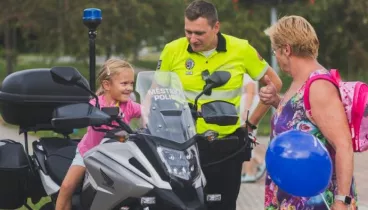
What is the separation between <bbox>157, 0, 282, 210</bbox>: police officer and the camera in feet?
19.5

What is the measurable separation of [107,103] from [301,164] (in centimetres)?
168

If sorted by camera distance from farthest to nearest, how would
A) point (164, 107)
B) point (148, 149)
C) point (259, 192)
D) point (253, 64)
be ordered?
1. point (259, 192)
2. point (253, 64)
3. point (164, 107)
4. point (148, 149)

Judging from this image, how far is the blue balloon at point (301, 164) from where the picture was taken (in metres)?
4.39

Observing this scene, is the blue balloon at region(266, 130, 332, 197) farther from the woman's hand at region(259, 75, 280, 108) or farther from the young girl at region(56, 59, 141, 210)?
the young girl at region(56, 59, 141, 210)

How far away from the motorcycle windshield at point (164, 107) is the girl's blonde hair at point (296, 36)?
2.10 ft

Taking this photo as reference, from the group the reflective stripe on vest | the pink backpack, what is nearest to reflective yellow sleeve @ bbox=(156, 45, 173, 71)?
the reflective stripe on vest

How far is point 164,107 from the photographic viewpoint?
5.02 metres

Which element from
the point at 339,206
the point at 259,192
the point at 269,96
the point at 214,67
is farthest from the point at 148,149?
the point at 259,192

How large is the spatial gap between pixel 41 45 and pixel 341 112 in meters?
22.4

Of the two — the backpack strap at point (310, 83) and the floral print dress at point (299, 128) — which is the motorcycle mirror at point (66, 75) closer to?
the floral print dress at point (299, 128)

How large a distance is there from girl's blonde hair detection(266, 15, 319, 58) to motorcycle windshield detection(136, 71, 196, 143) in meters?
0.64

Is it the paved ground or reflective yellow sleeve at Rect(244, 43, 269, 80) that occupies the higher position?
reflective yellow sleeve at Rect(244, 43, 269, 80)

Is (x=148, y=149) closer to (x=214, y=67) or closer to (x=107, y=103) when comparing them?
(x=107, y=103)

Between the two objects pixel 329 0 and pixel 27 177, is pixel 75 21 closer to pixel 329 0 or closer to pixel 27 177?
pixel 329 0
